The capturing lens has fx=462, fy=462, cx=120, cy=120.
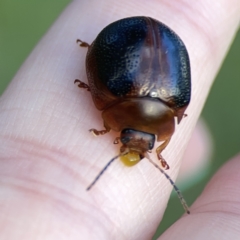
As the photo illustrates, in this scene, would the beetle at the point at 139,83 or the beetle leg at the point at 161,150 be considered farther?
the beetle leg at the point at 161,150

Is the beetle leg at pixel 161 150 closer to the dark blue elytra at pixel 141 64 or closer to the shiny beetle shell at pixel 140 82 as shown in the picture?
the shiny beetle shell at pixel 140 82

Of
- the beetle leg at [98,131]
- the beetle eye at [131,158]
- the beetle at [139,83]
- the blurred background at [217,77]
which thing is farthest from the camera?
the blurred background at [217,77]

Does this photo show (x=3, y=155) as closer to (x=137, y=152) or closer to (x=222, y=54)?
(x=137, y=152)

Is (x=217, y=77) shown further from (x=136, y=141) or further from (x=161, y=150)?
(x=136, y=141)

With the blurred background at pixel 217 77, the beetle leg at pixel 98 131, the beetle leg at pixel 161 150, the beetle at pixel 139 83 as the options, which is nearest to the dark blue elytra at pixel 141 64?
the beetle at pixel 139 83

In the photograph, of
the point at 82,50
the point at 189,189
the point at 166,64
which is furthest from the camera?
the point at 189,189

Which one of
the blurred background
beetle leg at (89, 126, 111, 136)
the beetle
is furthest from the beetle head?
the blurred background

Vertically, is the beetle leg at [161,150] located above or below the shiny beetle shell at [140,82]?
below

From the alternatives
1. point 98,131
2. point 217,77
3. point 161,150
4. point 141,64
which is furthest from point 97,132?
point 217,77

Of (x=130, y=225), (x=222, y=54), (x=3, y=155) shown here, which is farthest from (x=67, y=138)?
(x=222, y=54)
